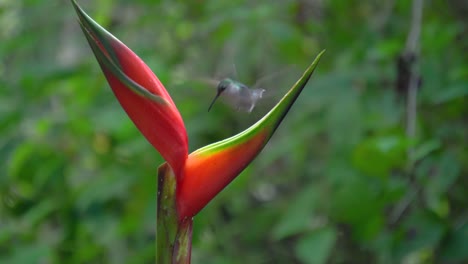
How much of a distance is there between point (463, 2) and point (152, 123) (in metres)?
1.53

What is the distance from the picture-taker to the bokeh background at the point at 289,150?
1.48 meters

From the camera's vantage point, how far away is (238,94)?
0.97 m

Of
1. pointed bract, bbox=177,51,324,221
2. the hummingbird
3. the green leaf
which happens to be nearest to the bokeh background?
the green leaf

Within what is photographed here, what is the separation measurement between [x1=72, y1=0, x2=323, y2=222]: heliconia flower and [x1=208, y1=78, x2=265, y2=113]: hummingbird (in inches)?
12.6

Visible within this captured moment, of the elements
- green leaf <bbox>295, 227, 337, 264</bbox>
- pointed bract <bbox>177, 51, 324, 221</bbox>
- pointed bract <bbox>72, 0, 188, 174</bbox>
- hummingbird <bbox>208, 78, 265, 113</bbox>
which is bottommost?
green leaf <bbox>295, 227, 337, 264</bbox>

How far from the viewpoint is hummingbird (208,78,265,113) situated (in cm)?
96

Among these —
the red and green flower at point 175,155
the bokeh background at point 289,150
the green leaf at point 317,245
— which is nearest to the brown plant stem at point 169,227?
the red and green flower at point 175,155

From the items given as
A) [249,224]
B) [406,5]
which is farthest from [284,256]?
[406,5]

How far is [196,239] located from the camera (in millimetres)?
1600

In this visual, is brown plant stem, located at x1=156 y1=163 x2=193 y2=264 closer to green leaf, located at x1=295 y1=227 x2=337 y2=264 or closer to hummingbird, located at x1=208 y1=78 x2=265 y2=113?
hummingbird, located at x1=208 y1=78 x2=265 y2=113

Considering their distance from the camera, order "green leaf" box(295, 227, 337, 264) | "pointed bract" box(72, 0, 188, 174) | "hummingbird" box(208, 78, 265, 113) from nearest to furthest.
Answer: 1. "pointed bract" box(72, 0, 188, 174)
2. "hummingbird" box(208, 78, 265, 113)
3. "green leaf" box(295, 227, 337, 264)

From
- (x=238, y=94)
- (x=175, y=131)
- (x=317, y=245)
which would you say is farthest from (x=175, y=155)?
(x=317, y=245)

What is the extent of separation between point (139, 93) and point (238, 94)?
0.37m

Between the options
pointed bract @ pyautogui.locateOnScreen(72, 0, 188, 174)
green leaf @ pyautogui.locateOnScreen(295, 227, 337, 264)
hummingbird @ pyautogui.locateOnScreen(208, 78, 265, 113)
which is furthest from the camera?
green leaf @ pyautogui.locateOnScreen(295, 227, 337, 264)
